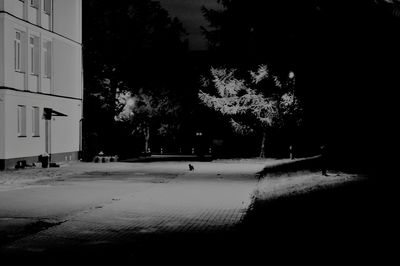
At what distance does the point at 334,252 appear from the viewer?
924 centimetres

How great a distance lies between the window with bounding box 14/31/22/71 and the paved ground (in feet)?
32.6

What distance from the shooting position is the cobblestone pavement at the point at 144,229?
9.66 meters

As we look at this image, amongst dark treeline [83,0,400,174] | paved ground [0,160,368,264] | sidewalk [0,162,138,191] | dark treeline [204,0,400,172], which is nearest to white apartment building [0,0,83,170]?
sidewalk [0,162,138,191]

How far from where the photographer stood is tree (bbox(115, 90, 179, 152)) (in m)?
56.5

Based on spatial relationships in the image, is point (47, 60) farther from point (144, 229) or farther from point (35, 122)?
point (144, 229)

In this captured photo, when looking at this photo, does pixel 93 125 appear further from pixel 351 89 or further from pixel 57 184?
pixel 351 89

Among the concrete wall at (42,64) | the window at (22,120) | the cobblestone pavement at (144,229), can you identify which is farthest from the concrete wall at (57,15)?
the cobblestone pavement at (144,229)

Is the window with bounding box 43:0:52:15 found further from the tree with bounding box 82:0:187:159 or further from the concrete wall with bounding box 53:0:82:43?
the tree with bounding box 82:0:187:159

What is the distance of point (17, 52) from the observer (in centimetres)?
3303

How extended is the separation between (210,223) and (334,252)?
13.3 ft

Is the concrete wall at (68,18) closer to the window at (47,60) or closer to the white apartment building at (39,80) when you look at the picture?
the white apartment building at (39,80)

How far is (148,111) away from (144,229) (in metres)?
45.6

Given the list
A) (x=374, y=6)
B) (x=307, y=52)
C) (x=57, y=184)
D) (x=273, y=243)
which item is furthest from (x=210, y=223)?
(x=307, y=52)

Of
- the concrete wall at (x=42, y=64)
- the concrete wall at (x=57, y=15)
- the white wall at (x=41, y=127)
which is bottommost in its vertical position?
the white wall at (x=41, y=127)
